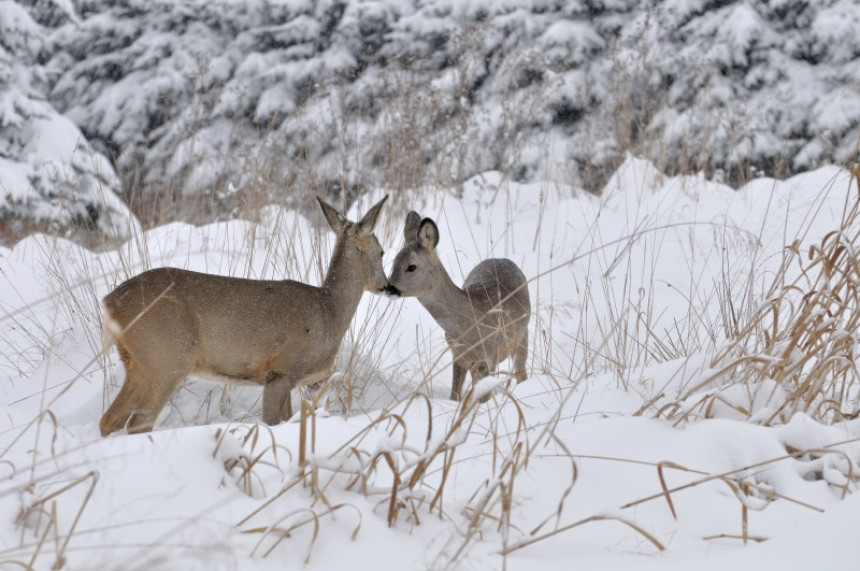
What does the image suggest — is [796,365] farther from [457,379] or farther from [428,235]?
[428,235]

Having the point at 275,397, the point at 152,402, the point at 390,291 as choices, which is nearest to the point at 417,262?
the point at 390,291

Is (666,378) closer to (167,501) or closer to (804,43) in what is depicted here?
(167,501)

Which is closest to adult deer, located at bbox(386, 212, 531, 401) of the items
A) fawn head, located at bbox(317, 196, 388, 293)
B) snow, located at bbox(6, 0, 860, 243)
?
fawn head, located at bbox(317, 196, 388, 293)

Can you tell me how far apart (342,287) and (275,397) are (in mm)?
716

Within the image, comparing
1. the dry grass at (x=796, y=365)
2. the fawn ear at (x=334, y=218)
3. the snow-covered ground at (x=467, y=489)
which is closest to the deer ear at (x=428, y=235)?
the fawn ear at (x=334, y=218)

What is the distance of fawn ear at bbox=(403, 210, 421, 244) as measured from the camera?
5.13 meters

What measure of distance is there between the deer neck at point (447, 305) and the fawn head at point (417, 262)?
0.05 meters

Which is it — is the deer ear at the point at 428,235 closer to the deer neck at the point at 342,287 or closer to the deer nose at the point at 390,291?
the deer nose at the point at 390,291

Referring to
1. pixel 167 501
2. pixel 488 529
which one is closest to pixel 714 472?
pixel 488 529

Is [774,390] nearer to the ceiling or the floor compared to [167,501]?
nearer to the floor

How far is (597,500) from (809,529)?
0.46m

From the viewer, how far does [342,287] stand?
14.0ft

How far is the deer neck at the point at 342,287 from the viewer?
4148mm

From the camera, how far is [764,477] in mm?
2354
